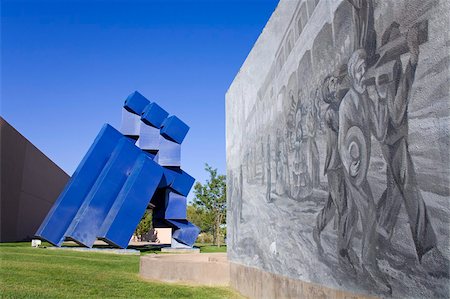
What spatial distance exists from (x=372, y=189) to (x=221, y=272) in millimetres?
7398

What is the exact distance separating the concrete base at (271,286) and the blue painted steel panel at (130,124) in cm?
1627

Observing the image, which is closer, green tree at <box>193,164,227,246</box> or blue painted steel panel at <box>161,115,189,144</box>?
blue painted steel panel at <box>161,115,189,144</box>

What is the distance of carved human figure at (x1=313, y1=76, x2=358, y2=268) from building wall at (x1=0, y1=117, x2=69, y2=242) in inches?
1264

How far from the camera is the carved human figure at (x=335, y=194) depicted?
16.1 ft

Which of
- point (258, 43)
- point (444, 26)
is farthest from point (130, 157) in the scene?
point (444, 26)

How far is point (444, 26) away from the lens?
3.41m

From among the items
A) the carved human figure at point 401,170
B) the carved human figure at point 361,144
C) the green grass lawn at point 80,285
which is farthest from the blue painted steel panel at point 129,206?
the carved human figure at point 401,170

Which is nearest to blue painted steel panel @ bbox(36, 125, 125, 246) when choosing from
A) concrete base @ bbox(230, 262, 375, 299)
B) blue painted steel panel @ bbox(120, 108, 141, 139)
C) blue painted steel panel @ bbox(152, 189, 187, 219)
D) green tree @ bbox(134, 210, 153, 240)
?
blue painted steel panel @ bbox(120, 108, 141, 139)

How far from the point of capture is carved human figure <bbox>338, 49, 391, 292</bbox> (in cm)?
432

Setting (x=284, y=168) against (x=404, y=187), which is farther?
(x=284, y=168)

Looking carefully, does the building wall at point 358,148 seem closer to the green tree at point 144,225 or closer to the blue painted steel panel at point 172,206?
the blue painted steel panel at point 172,206

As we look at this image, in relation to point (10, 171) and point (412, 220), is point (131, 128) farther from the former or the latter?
point (412, 220)

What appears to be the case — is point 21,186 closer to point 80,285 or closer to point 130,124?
point 130,124

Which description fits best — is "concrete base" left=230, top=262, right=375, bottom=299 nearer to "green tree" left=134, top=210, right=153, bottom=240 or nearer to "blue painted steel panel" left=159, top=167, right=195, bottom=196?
"blue painted steel panel" left=159, top=167, right=195, bottom=196
